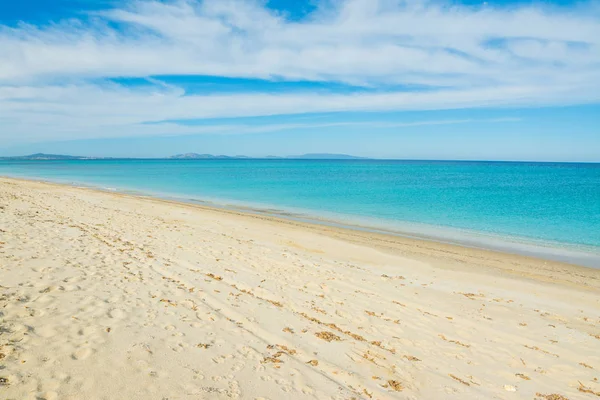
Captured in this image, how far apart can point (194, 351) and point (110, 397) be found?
4.49 ft

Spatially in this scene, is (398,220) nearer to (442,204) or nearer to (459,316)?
(442,204)

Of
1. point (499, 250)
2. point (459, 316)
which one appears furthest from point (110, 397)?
point (499, 250)

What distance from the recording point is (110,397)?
4102mm

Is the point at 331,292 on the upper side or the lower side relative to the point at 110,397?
lower

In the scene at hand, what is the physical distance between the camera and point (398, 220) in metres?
25.0

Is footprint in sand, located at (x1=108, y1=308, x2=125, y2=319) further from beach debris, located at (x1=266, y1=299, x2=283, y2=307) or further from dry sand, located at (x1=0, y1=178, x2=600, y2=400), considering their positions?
beach debris, located at (x1=266, y1=299, x2=283, y2=307)

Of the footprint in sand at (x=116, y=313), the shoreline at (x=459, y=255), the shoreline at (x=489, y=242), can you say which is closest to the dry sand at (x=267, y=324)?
the footprint in sand at (x=116, y=313)

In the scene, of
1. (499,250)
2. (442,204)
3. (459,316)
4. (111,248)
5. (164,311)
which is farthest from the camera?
(442,204)

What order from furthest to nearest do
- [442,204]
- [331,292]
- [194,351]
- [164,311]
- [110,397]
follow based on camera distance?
[442,204] < [331,292] < [164,311] < [194,351] < [110,397]

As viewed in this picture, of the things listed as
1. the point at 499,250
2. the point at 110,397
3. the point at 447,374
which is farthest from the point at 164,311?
the point at 499,250

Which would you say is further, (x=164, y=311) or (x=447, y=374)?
(x=164, y=311)

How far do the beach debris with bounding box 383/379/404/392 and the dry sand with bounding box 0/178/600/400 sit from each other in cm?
5

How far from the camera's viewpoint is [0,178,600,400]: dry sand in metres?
4.73

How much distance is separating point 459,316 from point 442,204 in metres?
27.1
